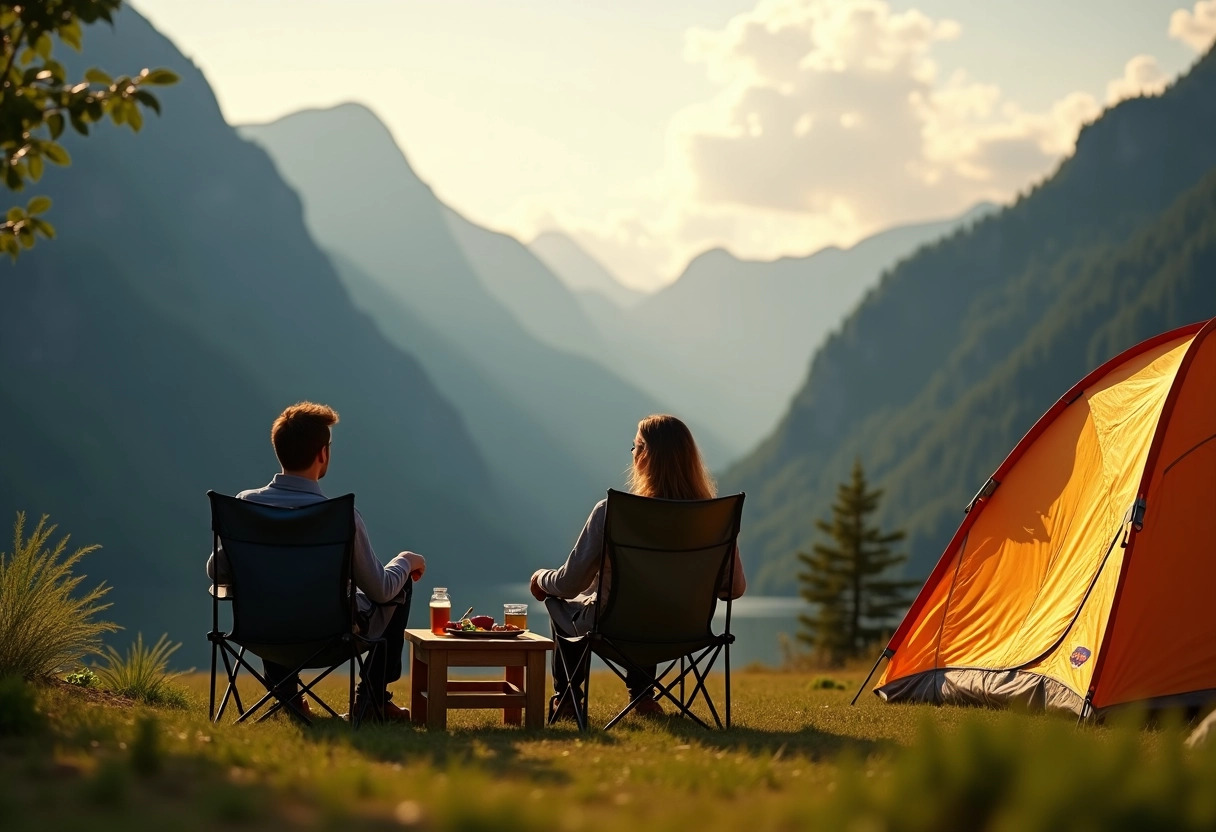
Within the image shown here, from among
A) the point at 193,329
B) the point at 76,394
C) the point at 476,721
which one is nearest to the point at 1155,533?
the point at 476,721

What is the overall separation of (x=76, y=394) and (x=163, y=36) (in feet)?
163

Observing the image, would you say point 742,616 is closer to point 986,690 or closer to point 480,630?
point 986,690

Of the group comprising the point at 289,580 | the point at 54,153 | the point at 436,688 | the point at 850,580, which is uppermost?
the point at 54,153

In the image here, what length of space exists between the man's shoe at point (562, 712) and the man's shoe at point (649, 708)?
0.35m

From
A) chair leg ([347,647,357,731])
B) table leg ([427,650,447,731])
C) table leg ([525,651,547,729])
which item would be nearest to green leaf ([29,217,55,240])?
chair leg ([347,647,357,731])

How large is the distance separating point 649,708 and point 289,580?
6.30 feet

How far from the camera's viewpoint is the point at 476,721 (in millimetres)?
6148

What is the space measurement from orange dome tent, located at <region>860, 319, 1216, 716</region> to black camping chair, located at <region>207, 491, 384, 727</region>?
352 centimetres

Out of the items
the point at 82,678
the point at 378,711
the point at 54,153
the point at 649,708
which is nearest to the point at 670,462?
the point at 649,708

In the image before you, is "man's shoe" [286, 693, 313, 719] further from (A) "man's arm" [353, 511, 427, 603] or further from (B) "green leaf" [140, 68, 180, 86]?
(B) "green leaf" [140, 68, 180, 86]

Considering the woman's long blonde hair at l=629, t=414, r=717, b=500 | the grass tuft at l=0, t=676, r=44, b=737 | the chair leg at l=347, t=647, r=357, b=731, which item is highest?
the woman's long blonde hair at l=629, t=414, r=717, b=500

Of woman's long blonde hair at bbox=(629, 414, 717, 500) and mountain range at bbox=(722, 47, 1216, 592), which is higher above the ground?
mountain range at bbox=(722, 47, 1216, 592)

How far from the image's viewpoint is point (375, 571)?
552cm

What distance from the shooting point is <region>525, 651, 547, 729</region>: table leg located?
18.1 feet
